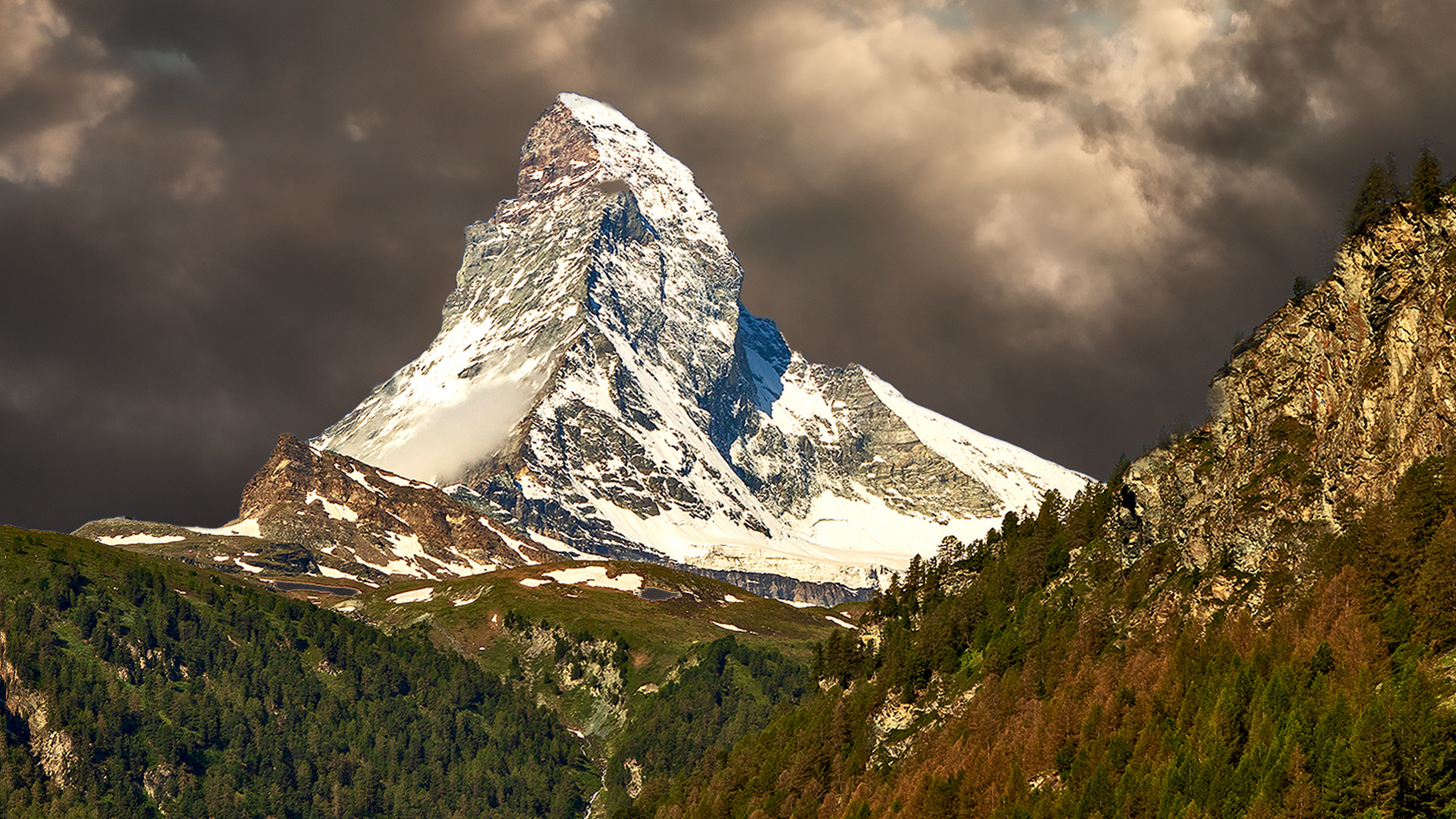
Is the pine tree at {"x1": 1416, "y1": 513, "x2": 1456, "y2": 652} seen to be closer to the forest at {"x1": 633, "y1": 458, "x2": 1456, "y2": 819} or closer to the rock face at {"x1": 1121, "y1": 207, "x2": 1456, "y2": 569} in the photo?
the forest at {"x1": 633, "y1": 458, "x2": 1456, "y2": 819}

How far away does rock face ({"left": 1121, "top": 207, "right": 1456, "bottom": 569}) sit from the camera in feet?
491

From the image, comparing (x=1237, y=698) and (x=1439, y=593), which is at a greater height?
(x=1439, y=593)

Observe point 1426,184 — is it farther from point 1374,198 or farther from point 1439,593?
point 1439,593

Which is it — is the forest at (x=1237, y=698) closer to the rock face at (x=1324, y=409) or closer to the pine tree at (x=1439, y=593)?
the pine tree at (x=1439, y=593)

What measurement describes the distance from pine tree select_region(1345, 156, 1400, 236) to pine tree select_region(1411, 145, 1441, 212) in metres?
2.23

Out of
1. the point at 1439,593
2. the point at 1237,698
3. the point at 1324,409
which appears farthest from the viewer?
the point at 1324,409

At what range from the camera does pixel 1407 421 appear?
14912 centimetres

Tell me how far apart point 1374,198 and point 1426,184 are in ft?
17.9

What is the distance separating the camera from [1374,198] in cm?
16750

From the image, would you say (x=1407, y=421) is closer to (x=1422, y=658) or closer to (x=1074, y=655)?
(x=1422, y=658)

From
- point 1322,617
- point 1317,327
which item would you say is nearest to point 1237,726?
point 1322,617

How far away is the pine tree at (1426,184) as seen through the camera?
6403 inches

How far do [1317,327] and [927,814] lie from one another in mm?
67948

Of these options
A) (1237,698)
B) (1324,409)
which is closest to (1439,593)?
(1237,698)
